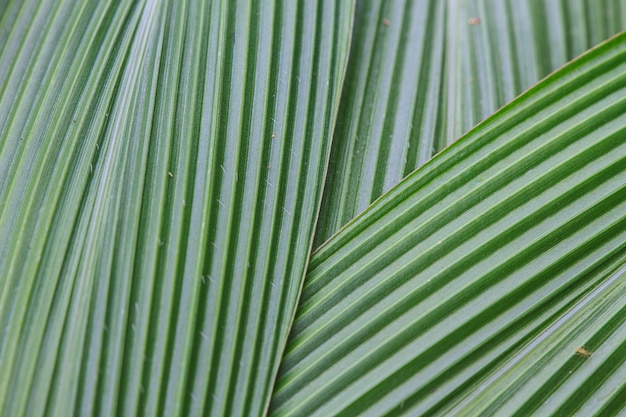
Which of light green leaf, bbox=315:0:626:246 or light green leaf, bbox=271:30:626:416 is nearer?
light green leaf, bbox=271:30:626:416

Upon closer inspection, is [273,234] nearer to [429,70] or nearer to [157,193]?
[157,193]

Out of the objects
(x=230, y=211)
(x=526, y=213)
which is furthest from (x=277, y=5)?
(x=526, y=213)

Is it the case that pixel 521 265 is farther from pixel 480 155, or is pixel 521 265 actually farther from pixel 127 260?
pixel 127 260

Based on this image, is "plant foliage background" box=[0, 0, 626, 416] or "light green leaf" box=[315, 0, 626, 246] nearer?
"plant foliage background" box=[0, 0, 626, 416]

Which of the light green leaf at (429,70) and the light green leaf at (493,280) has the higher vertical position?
the light green leaf at (429,70)

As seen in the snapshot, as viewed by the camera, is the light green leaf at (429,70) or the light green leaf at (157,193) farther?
the light green leaf at (429,70)

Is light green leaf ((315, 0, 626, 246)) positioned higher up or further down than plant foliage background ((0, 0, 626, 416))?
higher up

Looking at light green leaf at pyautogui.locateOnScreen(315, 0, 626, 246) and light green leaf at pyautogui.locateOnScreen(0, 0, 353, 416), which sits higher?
light green leaf at pyautogui.locateOnScreen(315, 0, 626, 246)
